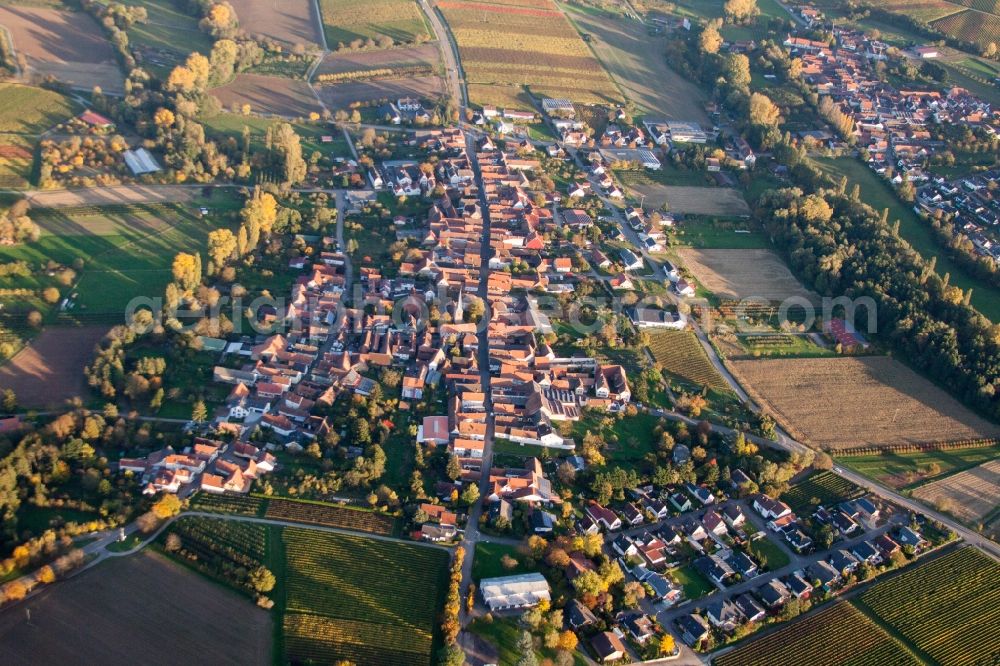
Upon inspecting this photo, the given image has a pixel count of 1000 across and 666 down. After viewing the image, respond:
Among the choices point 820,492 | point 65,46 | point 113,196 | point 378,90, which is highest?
point 378,90

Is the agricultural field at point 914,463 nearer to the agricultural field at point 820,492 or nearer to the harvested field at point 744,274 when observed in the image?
the agricultural field at point 820,492

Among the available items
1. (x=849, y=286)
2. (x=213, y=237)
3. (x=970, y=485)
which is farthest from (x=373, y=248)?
(x=970, y=485)

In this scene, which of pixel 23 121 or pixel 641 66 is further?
pixel 641 66

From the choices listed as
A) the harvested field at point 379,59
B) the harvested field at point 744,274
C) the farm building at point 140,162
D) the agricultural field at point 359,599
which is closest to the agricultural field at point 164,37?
the harvested field at point 379,59

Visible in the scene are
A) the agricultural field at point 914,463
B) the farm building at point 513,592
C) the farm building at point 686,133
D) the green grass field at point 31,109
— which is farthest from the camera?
the farm building at point 686,133

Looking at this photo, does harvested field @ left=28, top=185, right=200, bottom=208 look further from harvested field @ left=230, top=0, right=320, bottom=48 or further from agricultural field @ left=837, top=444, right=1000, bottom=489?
agricultural field @ left=837, top=444, right=1000, bottom=489

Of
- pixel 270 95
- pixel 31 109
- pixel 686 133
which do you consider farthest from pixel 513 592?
pixel 31 109

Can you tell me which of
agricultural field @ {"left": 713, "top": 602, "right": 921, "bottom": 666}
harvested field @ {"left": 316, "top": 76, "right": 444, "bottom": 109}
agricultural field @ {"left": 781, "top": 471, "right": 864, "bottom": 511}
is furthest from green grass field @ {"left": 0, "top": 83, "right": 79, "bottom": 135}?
agricultural field @ {"left": 713, "top": 602, "right": 921, "bottom": 666}

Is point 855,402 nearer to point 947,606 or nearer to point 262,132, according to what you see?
point 947,606
